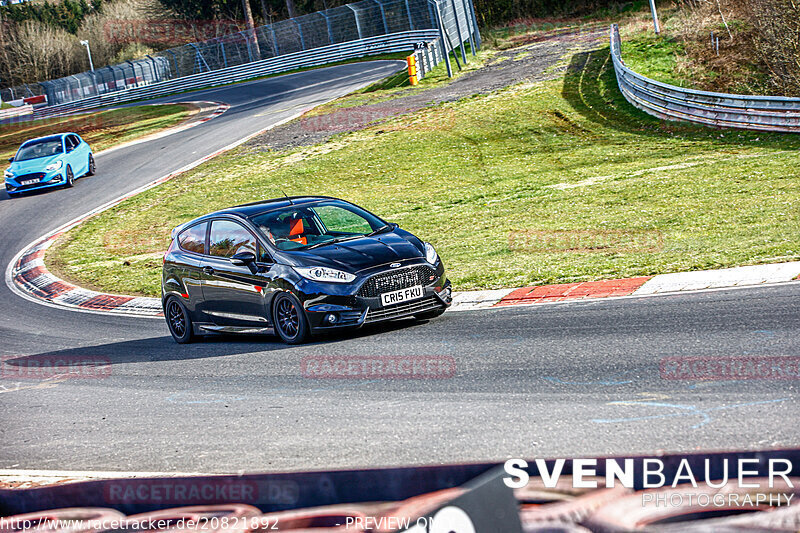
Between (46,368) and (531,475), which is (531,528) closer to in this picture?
(531,475)

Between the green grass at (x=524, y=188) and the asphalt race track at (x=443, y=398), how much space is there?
276cm

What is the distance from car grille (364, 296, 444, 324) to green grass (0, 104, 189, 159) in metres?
30.7

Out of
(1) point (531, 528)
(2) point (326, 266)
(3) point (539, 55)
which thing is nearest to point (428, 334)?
(2) point (326, 266)

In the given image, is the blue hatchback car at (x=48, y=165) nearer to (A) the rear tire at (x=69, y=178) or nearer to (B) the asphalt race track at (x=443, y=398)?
(A) the rear tire at (x=69, y=178)

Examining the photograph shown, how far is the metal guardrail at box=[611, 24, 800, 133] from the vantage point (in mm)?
20422

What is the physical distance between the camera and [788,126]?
20250mm

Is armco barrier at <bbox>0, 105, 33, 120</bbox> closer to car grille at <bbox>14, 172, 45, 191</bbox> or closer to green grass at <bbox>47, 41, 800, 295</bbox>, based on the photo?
car grille at <bbox>14, 172, 45, 191</bbox>

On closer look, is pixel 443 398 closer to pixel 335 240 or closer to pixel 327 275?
pixel 327 275

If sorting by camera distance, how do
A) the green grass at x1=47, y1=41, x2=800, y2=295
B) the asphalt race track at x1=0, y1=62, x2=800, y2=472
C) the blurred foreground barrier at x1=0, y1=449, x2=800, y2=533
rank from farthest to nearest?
the green grass at x1=47, y1=41, x2=800, y2=295
the asphalt race track at x1=0, y1=62, x2=800, y2=472
the blurred foreground barrier at x1=0, y1=449, x2=800, y2=533

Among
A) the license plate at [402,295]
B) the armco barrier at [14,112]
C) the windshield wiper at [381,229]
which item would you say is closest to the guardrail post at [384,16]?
the armco barrier at [14,112]

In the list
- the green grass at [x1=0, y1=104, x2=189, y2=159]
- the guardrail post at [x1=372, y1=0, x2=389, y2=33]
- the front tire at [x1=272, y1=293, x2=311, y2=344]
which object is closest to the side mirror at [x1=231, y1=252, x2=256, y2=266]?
the front tire at [x1=272, y1=293, x2=311, y2=344]

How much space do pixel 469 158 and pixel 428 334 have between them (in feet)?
50.0

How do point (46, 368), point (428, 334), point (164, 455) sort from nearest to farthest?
point (164, 455), point (428, 334), point (46, 368)

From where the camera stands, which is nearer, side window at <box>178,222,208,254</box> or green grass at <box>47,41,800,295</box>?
side window at <box>178,222,208,254</box>
